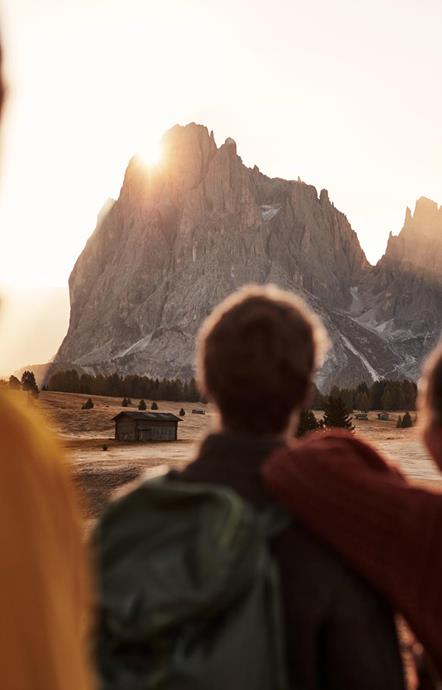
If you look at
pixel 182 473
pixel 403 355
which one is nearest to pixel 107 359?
pixel 403 355

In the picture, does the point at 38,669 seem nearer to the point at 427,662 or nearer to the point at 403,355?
the point at 427,662

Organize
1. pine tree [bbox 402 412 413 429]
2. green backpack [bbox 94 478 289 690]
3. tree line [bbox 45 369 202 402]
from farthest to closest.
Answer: tree line [bbox 45 369 202 402] → pine tree [bbox 402 412 413 429] → green backpack [bbox 94 478 289 690]

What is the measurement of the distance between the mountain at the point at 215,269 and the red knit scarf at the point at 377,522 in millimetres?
148733

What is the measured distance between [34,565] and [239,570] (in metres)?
1.26

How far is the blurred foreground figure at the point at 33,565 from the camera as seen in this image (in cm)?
110

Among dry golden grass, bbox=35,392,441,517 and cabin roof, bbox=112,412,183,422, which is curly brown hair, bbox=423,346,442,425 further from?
cabin roof, bbox=112,412,183,422

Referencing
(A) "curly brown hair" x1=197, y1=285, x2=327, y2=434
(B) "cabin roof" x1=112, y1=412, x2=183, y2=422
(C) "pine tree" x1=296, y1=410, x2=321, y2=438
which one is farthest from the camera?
(B) "cabin roof" x1=112, y1=412, x2=183, y2=422

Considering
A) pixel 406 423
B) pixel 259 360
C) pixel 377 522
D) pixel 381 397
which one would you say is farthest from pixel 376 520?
pixel 381 397

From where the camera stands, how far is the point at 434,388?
2.76 m

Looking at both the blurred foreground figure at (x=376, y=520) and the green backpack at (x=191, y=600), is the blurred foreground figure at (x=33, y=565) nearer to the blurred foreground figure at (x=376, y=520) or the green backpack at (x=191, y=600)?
the green backpack at (x=191, y=600)

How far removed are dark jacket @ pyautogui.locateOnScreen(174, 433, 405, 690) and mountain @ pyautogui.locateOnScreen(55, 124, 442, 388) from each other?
148754 millimetres

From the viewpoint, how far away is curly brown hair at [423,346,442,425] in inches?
108

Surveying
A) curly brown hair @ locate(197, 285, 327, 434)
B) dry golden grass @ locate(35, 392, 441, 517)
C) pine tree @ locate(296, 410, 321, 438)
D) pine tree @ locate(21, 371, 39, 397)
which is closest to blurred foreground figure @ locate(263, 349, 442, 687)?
curly brown hair @ locate(197, 285, 327, 434)

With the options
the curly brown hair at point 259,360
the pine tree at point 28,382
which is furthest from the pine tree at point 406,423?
the curly brown hair at point 259,360
